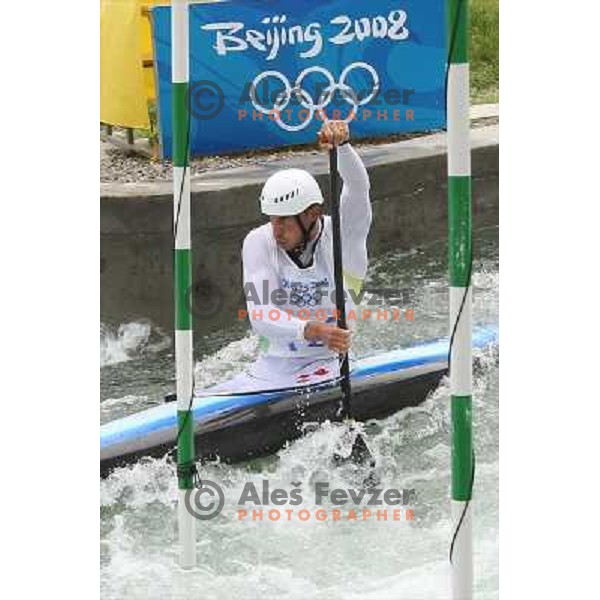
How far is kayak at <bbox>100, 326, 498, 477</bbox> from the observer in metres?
2.96

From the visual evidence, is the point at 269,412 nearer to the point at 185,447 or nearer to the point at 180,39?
the point at 185,447

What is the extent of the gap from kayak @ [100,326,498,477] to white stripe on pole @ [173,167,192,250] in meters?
0.32

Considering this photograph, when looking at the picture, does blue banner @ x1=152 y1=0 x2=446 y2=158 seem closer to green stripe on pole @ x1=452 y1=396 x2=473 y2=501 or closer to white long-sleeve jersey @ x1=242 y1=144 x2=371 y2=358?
white long-sleeve jersey @ x1=242 y1=144 x2=371 y2=358

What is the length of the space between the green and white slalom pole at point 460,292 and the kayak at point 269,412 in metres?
0.32

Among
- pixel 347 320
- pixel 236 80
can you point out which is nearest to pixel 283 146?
pixel 236 80

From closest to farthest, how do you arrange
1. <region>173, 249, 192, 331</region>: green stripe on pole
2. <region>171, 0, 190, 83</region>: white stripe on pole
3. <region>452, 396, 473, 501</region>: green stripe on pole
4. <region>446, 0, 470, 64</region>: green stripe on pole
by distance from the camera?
<region>446, 0, 470, 64</region>: green stripe on pole
<region>452, 396, 473, 501</region>: green stripe on pole
<region>171, 0, 190, 83</region>: white stripe on pole
<region>173, 249, 192, 331</region>: green stripe on pole

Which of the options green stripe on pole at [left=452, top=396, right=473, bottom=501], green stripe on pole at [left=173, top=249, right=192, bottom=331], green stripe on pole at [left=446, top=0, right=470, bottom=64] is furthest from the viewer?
green stripe on pole at [left=173, top=249, right=192, bottom=331]

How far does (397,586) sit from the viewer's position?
290 centimetres

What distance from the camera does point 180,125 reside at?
2.90 meters

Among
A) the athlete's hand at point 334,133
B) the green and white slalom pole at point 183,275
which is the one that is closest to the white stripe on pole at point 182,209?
the green and white slalom pole at point 183,275

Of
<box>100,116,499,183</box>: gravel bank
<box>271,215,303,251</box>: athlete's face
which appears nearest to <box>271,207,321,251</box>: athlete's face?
<box>271,215,303,251</box>: athlete's face

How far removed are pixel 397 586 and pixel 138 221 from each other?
34.8 inches

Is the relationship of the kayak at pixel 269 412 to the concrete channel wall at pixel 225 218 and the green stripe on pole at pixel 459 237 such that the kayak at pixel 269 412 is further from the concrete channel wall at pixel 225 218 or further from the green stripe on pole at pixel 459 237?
the green stripe on pole at pixel 459 237

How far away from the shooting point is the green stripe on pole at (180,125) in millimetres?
2881
